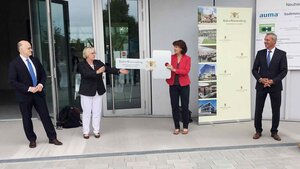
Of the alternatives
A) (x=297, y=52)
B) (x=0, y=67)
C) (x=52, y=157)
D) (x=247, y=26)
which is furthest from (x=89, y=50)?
(x=0, y=67)

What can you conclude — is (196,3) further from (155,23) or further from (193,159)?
(193,159)

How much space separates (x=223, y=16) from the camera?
5.63 meters

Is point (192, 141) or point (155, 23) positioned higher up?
point (155, 23)

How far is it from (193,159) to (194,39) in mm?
2844

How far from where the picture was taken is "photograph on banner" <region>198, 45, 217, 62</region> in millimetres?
5660

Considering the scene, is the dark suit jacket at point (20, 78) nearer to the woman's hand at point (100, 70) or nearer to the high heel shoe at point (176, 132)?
the woman's hand at point (100, 70)

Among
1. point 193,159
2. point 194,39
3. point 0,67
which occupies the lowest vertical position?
point 193,159

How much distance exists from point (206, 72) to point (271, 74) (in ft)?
4.02

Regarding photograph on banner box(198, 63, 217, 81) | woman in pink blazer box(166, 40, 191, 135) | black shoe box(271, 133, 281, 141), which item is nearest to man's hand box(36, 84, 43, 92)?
woman in pink blazer box(166, 40, 191, 135)

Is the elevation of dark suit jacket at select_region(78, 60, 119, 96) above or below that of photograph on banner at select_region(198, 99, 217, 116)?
above

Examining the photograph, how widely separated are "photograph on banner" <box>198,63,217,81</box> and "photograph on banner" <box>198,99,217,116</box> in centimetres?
42

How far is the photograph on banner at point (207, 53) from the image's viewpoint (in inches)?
223

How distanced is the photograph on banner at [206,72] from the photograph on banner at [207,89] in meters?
0.10

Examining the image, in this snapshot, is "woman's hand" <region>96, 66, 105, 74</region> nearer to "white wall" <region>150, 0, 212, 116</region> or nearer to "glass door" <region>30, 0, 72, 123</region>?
"glass door" <region>30, 0, 72, 123</region>
